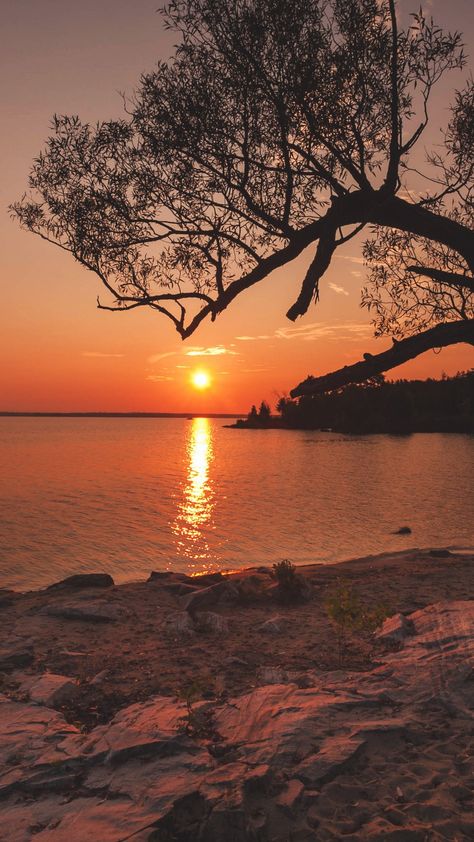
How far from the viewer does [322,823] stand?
5395 millimetres

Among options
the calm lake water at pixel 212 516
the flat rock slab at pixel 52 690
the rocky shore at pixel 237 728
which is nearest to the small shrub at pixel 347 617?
the rocky shore at pixel 237 728

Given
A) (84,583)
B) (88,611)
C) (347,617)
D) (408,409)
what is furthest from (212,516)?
(408,409)

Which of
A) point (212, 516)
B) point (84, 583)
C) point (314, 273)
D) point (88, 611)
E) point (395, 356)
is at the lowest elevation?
point (212, 516)

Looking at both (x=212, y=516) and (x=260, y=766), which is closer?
(x=260, y=766)

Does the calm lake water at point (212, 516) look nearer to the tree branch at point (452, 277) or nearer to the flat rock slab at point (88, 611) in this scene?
the flat rock slab at point (88, 611)

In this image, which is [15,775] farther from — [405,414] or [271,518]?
[405,414]

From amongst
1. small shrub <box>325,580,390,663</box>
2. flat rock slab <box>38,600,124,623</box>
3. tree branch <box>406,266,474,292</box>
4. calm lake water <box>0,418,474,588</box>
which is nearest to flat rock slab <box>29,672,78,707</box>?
flat rock slab <box>38,600,124,623</box>

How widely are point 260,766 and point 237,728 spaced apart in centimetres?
104

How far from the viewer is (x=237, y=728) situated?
7.11 meters

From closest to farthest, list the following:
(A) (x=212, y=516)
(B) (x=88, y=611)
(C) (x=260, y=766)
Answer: (C) (x=260, y=766) < (B) (x=88, y=611) < (A) (x=212, y=516)

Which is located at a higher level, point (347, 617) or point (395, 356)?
point (395, 356)

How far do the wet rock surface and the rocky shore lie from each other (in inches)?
0.7

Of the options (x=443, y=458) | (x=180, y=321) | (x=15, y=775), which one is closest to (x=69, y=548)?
(x=180, y=321)

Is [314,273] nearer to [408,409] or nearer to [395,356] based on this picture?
[395,356]
